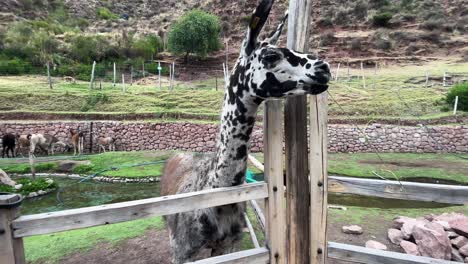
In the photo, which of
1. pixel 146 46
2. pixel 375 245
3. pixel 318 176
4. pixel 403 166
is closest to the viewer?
pixel 318 176

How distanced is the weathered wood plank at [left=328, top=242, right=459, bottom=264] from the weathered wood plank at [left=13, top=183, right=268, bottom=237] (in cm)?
63

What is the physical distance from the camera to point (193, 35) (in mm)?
36781

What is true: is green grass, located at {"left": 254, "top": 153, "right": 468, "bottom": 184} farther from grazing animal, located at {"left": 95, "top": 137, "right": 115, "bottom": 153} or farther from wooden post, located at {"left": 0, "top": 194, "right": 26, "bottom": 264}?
grazing animal, located at {"left": 95, "top": 137, "right": 115, "bottom": 153}

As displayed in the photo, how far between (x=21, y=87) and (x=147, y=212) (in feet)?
74.8

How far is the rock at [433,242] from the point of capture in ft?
13.3

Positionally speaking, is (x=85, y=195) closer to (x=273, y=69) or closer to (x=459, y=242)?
(x=459, y=242)

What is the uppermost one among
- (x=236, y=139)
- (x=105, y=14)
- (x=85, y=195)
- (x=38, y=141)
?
(x=105, y=14)

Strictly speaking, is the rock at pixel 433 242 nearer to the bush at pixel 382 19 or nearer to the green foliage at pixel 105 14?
the bush at pixel 382 19

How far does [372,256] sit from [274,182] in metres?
0.80

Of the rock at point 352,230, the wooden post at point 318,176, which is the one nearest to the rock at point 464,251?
the rock at point 352,230

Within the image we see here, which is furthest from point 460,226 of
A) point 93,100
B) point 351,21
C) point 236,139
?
point 351,21

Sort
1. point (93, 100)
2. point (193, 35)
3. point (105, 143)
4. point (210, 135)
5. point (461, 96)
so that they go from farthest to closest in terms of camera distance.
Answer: point (193, 35) → point (93, 100) → point (105, 143) → point (461, 96) → point (210, 135)

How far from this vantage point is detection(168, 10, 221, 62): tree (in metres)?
36.5

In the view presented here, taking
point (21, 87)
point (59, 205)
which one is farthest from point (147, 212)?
point (21, 87)
